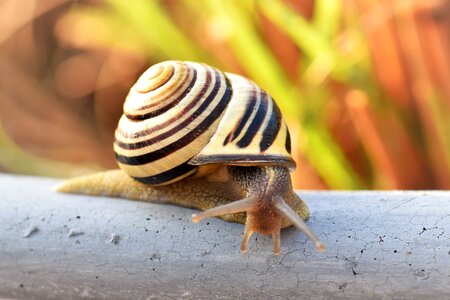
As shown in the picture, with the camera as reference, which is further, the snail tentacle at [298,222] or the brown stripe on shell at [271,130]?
the brown stripe on shell at [271,130]

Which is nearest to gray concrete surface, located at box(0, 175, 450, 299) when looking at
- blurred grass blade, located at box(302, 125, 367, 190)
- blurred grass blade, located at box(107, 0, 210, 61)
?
blurred grass blade, located at box(302, 125, 367, 190)

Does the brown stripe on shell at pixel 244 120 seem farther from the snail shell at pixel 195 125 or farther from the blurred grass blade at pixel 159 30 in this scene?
the blurred grass blade at pixel 159 30

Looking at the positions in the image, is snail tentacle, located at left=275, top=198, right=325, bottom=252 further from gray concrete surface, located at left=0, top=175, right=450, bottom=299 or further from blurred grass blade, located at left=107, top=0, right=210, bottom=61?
blurred grass blade, located at left=107, top=0, right=210, bottom=61

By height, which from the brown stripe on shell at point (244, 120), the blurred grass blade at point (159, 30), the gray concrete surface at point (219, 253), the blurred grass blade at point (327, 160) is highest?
the blurred grass blade at point (159, 30)

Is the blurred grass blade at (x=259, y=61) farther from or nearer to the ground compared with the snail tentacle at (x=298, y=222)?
farther from the ground

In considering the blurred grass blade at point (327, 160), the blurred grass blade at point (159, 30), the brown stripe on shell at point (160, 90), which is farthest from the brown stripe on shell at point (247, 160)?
the blurred grass blade at point (159, 30)

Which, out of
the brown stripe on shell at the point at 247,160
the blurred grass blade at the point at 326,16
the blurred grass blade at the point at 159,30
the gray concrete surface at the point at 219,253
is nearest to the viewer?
the gray concrete surface at the point at 219,253

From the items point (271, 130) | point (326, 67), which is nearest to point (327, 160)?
point (326, 67)
